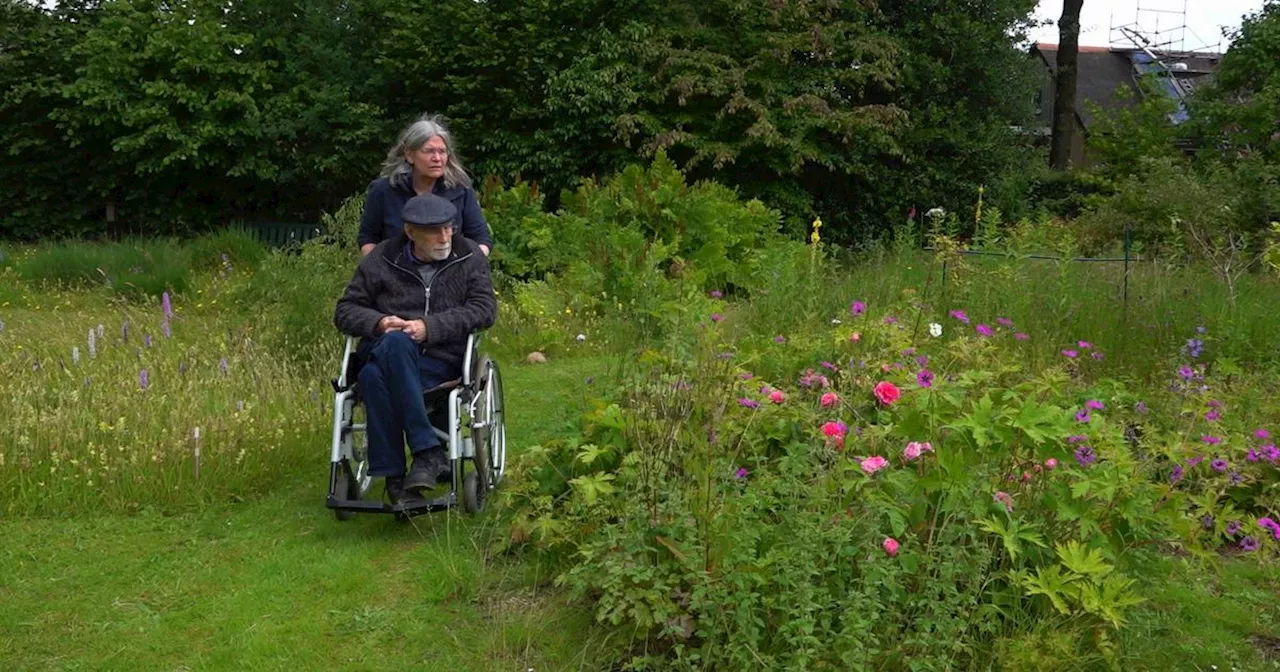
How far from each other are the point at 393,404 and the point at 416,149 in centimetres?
110

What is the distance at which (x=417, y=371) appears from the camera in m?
4.20

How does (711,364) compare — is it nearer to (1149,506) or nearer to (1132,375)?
(1149,506)

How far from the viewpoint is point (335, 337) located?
661cm

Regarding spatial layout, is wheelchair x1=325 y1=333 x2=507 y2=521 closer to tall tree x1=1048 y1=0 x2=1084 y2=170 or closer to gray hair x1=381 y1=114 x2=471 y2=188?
gray hair x1=381 y1=114 x2=471 y2=188

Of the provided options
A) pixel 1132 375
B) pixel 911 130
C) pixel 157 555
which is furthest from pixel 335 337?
pixel 911 130

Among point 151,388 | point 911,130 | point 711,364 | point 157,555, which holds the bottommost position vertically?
point 157,555

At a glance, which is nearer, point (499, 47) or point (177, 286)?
point (177, 286)

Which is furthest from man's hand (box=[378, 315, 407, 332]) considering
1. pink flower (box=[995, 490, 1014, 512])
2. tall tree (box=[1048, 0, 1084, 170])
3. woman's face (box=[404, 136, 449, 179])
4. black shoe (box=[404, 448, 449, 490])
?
tall tree (box=[1048, 0, 1084, 170])

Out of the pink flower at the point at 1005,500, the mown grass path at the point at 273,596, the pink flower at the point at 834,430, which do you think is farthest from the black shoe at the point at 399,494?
the pink flower at the point at 1005,500

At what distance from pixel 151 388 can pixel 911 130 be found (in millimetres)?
13407

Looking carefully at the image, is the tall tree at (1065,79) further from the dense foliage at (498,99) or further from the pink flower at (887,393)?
the pink flower at (887,393)

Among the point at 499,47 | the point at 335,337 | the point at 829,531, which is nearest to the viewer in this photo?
the point at 829,531

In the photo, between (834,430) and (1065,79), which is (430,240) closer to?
(834,430)

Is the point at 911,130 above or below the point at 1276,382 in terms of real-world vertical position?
above
